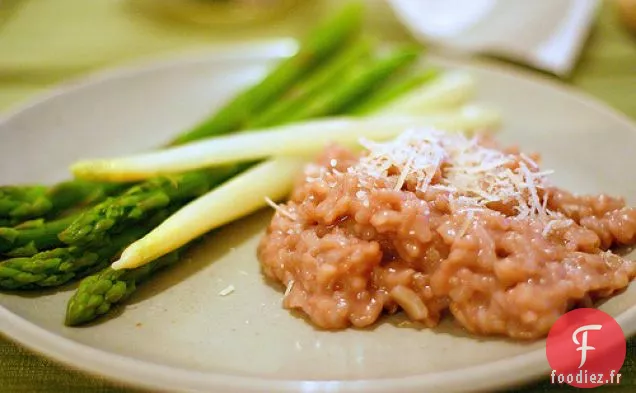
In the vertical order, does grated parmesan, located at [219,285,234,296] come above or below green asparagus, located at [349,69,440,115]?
below

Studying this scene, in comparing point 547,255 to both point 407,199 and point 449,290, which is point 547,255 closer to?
point 449,290

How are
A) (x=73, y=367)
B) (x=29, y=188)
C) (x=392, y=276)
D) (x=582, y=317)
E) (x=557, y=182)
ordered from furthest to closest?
1. (x=557, y=182)
2. (x=29, y=188)
3. (x=392, y=276)
4. (x=582, y=317)
5. (x=73, y=367)

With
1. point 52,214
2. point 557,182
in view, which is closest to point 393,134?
point 557,182

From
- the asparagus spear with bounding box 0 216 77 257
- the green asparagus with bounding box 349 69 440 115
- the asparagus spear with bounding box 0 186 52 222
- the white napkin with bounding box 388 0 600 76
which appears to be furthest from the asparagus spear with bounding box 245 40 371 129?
the asparagus spear with bounding box 0 216 77 257

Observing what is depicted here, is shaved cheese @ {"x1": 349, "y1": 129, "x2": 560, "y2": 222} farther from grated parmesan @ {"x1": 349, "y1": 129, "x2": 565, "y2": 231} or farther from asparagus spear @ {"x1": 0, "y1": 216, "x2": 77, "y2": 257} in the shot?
asparagus spear @ {"x1": 0, "y1": 216, "x2": 77, "y2": 257}

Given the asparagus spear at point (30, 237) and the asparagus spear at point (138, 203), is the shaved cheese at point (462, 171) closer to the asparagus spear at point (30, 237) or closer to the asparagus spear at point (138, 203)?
the asparagus spear at point (138, 203)

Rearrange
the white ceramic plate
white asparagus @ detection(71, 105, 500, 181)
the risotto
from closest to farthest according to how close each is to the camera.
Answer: the white ceramic plate → the risotto → white asparagus @ detection(71, 105, 500, 181)
